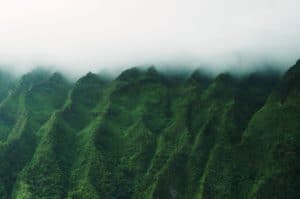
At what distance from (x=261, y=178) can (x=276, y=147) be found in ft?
36.3

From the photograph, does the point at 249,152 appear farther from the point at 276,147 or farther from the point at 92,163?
the point at 92,163

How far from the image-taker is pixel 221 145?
193250 millimetres

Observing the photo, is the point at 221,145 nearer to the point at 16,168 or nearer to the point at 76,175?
the point at 76,175

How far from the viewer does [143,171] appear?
195250mm

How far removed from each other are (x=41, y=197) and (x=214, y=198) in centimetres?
4870

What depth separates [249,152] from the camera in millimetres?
187750

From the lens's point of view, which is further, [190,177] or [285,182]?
[190,177]

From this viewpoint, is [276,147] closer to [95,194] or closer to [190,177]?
[190,177]

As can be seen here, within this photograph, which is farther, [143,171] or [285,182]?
[143,171]

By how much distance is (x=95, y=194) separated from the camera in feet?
610

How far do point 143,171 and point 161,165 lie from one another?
18.6 ft

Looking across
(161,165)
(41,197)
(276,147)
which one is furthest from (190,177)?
(41,197)

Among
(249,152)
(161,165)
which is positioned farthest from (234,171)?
(161,165)

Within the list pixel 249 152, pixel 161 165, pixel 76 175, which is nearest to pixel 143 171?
pixel 161 165
